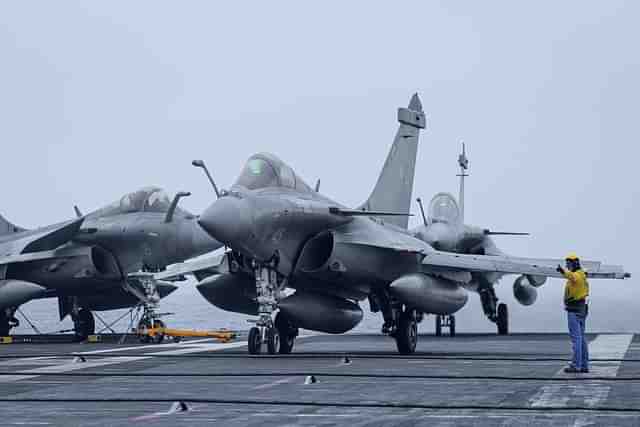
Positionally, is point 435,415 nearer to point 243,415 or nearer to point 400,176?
point 243,415

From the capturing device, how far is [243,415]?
10.6 meters

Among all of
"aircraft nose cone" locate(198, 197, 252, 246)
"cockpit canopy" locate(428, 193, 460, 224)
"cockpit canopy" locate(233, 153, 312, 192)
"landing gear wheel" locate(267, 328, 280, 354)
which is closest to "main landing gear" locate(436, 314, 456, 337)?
"cockpit canopy" locate(428, 193, 460, 224)

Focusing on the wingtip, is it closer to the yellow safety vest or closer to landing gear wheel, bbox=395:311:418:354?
landing gear wheel, bbox=395:311:418:354

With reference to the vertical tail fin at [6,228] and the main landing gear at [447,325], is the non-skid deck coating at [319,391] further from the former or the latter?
the main landing gear at [447,325]

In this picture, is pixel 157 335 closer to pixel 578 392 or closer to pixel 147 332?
pixel 147 332

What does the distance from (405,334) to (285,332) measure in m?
2.78

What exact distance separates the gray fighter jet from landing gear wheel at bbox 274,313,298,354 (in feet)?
0.07

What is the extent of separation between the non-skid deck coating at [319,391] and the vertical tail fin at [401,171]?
6453mm

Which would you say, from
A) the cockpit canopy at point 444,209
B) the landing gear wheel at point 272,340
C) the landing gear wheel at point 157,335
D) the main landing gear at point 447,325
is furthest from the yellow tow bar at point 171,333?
the cockpit canopy at point 444,209

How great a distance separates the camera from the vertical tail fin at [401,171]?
26.5m

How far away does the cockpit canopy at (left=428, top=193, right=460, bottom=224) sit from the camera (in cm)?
3734

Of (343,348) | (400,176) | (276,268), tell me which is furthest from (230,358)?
(400,176)

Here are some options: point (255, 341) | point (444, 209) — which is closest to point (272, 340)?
point (255, 341)

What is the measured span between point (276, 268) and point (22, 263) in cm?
1200
